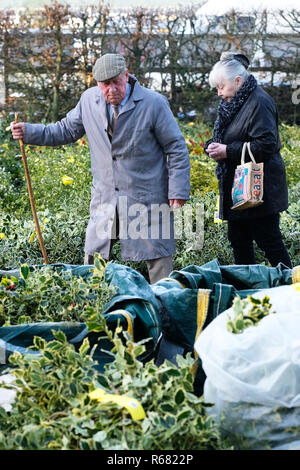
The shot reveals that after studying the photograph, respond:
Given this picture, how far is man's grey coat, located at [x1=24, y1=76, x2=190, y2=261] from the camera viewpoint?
3.61m

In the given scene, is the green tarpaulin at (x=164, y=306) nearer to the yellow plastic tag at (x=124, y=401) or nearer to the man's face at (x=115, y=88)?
the yellow plastic tag at (x=124, y=401)

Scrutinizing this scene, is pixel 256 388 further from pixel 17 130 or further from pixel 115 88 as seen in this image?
pixel 17 130

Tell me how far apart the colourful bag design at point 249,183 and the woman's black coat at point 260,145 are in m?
0.07

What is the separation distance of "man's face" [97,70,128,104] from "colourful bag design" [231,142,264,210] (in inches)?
29.7

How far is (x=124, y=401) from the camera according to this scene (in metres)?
1.41

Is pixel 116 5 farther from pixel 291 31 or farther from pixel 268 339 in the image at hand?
pixel 268 339

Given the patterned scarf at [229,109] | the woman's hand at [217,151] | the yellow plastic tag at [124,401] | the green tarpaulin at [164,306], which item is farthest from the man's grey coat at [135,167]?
the yellow plastic tag at [124,401]

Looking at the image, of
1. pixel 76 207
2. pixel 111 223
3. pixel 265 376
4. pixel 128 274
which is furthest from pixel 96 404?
pixel 76 207

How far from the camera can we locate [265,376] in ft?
4.97

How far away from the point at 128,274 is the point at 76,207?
284 centimetres

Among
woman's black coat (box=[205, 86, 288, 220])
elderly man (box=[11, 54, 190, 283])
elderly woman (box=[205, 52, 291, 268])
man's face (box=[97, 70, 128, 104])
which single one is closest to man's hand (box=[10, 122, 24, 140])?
elderly man (box=[11, 54, 190, 283])

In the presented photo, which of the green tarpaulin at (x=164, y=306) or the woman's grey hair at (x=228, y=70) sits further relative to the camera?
the woman's grey hair at (x=228, y=70)

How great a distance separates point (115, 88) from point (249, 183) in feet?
2.95

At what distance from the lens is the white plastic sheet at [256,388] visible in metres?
1.50
